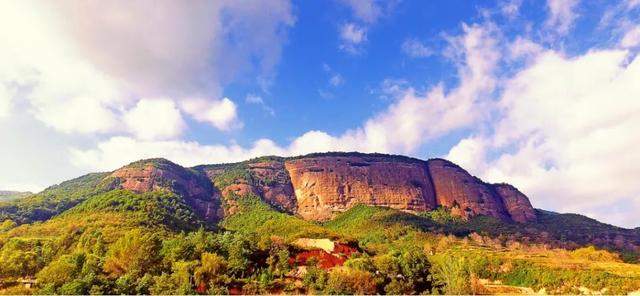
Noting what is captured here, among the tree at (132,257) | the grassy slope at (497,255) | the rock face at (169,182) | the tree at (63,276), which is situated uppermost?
the rock face at (169,182)

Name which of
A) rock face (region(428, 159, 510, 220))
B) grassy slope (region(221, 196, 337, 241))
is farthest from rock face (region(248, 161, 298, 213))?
rock face (region(428, 159, 510, 220))

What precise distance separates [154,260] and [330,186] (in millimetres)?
114646

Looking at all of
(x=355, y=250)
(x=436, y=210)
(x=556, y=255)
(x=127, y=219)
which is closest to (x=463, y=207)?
(x=436, y=210)

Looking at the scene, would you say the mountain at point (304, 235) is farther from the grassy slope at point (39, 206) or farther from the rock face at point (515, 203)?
the rock face at point (515, 203)

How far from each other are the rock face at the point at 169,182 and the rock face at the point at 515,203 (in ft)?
348

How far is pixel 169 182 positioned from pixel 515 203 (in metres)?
125

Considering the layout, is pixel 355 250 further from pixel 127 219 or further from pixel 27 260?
pixel 27 260

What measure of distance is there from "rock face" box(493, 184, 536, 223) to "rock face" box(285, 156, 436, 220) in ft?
97.9

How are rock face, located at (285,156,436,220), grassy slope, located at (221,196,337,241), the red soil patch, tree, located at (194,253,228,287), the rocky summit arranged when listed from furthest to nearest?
rock face, located at (285,156,436,220) < the rocky summit < grassy slope, located at (221,196,337,241) < the red soil patch < tree, located at (194,253,228,287)

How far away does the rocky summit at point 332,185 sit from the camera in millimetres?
148125

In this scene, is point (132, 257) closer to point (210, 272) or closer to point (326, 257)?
point (210, 272)

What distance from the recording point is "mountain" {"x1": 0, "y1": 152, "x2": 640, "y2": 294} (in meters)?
45.9

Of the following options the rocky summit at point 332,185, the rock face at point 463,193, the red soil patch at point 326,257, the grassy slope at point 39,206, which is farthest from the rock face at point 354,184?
the red soil patch at point 326,257

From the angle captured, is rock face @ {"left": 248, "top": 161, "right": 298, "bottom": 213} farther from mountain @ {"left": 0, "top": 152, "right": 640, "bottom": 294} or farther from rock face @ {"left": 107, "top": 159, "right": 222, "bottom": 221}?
rock face @ {"left": 107, "top": 159, "right": 222, "bottom": 221}
